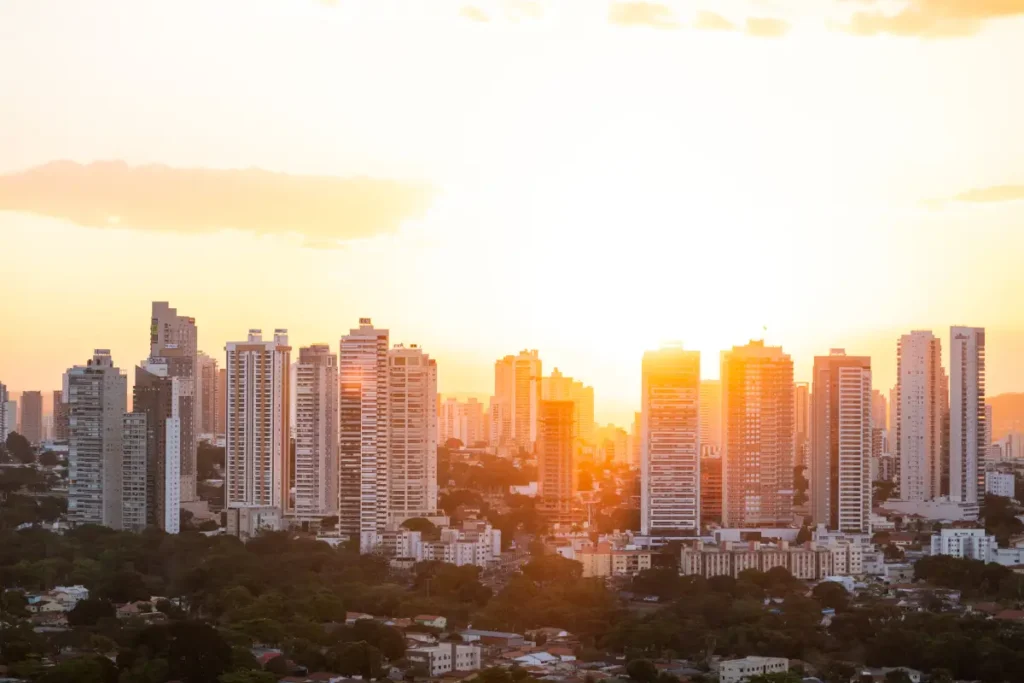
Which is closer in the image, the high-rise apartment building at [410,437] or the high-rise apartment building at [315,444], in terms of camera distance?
the high-rise apartment building at [410,437]

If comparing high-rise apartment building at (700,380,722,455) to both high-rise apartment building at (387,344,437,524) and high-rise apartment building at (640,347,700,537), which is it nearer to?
high-rise apartment building at (640,347,700,537)

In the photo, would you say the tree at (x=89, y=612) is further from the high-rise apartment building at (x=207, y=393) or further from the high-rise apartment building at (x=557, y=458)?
the high-rise apartment building at (x=207, y=393)

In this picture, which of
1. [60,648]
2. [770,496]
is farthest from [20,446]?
[60,648]

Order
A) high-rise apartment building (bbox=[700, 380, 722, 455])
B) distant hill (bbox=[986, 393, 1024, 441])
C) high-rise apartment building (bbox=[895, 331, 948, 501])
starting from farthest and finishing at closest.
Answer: distant hill (bbox=[986, 393, 1024, 441]) → high-rise apartment building (bbox=[700, 380, 722, 455]) → high-rise apartment building (bbox=[895, 331, 948, 501])

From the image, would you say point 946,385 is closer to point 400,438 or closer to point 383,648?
point 400,438

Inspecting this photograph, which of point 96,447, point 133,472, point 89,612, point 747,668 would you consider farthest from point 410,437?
point 747,668

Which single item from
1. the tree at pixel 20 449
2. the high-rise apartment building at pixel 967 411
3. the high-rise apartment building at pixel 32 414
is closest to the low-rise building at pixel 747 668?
the high-rise apartment building at pixel 967 411

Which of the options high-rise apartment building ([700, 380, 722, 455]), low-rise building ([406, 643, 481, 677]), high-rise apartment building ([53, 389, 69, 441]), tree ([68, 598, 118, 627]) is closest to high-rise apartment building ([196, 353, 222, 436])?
high-rise apartment building ([53, 389, 69, 441])

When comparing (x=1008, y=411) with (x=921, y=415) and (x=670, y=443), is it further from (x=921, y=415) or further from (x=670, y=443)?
(x=670, y=443)
